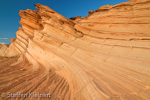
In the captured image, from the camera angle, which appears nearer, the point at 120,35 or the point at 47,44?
the point at 120,35

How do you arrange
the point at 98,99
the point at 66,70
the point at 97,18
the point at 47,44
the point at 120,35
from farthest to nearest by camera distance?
the point at 97,18, the point at 47,44, the point at 120,35, the point at 66,70, the point at 98,99

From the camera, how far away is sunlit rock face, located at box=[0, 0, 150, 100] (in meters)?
2.69

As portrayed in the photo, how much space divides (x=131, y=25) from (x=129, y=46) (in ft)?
9.64

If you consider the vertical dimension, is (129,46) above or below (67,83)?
above

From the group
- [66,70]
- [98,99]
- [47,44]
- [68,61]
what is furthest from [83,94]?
[47,44]

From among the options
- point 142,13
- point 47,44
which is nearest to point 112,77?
point 47,44

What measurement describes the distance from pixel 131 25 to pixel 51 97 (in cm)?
739

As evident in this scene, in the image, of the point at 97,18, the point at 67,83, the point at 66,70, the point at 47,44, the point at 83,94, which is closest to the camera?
the point at 83,94

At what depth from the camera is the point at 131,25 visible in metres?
5.77

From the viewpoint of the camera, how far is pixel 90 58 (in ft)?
14.8

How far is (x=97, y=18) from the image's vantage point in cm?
752

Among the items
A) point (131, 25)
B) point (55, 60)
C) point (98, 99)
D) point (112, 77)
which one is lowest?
point (55, 60)

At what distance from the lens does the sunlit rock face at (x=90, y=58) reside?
2686mm

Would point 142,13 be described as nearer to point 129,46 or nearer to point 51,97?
point 129,46
